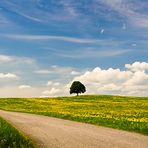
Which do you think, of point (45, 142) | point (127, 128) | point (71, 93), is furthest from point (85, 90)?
point (45, 142)

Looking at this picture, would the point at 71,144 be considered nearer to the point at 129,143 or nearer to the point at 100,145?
the point at 100,145

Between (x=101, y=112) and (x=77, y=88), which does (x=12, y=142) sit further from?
(x=77, y=88)

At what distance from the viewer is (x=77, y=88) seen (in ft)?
384

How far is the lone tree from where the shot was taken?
11725cm

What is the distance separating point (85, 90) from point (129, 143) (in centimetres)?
10187

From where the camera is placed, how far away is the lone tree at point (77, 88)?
117250 millimetres

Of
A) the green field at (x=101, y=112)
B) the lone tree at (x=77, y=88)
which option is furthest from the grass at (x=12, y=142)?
the lone tree at (x=77, y=88)

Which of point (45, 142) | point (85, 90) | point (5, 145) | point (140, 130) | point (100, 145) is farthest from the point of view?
point (85, 90)

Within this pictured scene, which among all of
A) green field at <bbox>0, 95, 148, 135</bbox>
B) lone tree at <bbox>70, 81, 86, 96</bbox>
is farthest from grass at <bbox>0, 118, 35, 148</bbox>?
lone tree at <bbox>70, 81, 86, 96</bbox>

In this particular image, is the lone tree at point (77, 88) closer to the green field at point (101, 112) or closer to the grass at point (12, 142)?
the green field at point (101, 112)

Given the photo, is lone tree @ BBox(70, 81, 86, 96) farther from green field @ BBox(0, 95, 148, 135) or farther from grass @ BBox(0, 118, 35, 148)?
grass @ BBox(0, 118, 35, 148)

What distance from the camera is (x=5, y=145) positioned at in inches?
607

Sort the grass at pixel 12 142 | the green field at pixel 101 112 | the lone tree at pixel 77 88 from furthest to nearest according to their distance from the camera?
the lone tree at pixel 77 88
the green field at pixel 101 112
the grass at pixel 12 142

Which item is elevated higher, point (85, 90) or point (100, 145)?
point (85, 90)
